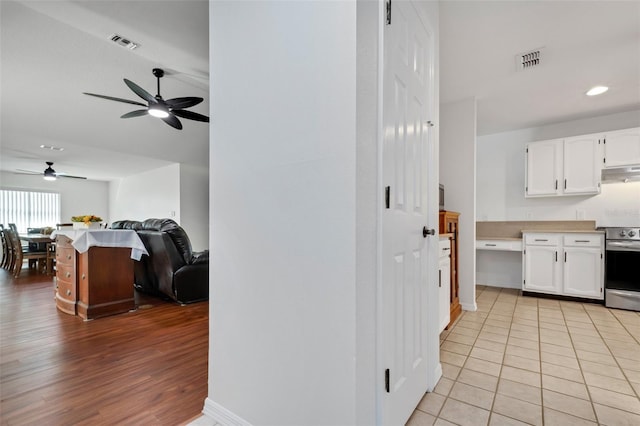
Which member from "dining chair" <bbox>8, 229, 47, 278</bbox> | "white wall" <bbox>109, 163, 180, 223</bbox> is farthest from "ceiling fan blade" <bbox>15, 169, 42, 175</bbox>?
"dining chair" <bbox>8, 229, 47, 278</bbox>

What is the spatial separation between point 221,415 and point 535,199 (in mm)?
4893

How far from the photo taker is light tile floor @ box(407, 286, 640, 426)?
1.46 m

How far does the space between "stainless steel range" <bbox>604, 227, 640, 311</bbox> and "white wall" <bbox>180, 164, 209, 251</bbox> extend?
7348mm

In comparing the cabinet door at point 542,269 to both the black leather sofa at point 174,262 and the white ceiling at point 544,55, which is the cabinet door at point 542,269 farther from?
the black leather sofa at point 174,262

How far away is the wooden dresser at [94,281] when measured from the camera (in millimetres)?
2891

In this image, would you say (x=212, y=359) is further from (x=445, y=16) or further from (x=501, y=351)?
(x=445, y=16)

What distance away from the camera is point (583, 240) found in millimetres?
3465

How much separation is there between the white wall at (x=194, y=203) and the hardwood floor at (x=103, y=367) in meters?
3.50

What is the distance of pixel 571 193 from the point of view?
3781 millimetres

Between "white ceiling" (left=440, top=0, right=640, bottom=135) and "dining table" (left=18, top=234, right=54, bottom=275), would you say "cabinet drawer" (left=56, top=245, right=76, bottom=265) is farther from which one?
"white ceiling" (left=440, top=0, right=640, bottom=135)

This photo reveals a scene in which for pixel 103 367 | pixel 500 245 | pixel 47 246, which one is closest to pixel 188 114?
pixel 103 367

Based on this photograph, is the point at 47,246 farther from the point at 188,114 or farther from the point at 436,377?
the point at 436,377

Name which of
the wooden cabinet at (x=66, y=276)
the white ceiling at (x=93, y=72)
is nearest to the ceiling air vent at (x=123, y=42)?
the white ceiling at (x=93, y=72)

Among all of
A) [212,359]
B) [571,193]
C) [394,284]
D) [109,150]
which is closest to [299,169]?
[394,284]
